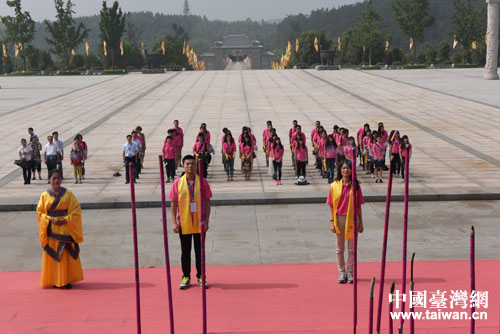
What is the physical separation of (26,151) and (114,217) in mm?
4830

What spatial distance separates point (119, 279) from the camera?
879 centimetres

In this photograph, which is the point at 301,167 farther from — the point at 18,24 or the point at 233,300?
the point at 18,24

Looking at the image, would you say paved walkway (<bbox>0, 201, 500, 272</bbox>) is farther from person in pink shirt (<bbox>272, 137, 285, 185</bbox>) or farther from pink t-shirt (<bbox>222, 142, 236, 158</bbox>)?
pink t-shirt (<bbox>222, 142, 236, 158</bbox>)

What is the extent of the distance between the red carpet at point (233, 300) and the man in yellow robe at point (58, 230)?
10.6 inches

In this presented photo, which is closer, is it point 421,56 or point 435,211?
point 435,211

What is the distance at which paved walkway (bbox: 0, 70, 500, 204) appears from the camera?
15617 mm

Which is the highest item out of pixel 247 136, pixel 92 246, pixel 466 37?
pixel 466 37

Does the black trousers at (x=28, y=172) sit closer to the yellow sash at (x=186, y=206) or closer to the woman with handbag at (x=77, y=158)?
the woman with handbag at (x=77, y=158)

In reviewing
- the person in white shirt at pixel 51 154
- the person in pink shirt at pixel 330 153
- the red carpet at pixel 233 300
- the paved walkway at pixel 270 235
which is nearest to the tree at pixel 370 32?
the person in pink shirt at pixel 330 153

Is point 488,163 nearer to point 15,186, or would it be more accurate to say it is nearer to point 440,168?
point 440,168

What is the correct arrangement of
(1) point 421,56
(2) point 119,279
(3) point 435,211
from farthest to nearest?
(1) point 421,56
(3) point 435,211
(2) point 119,279

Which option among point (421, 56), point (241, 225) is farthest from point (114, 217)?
point (421, 56)

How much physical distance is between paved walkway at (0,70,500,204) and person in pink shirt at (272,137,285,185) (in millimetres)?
339

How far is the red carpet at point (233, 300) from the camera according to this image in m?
6.86
